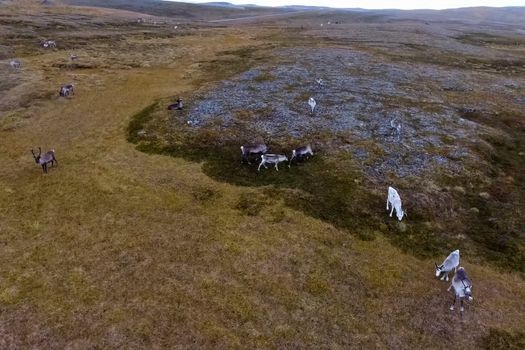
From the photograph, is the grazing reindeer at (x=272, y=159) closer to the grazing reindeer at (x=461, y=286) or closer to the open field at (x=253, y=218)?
the open field at (x=253, y=218)

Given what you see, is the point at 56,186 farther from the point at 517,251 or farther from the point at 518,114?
the point at 518,114

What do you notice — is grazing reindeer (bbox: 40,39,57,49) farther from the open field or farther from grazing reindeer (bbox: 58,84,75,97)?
grazing reindeer (bbox: 58,84,75,97)

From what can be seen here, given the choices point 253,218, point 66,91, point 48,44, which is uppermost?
point 48,44

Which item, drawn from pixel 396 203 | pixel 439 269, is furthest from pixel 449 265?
pixel 396 203

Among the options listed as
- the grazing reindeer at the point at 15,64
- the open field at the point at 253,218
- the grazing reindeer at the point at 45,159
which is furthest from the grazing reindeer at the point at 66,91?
the grazing reindeer at the point at 45,159

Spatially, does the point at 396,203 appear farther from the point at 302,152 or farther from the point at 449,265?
the point at 302,152

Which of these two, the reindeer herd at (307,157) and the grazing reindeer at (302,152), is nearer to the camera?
the reindeer herd at (307,157)
